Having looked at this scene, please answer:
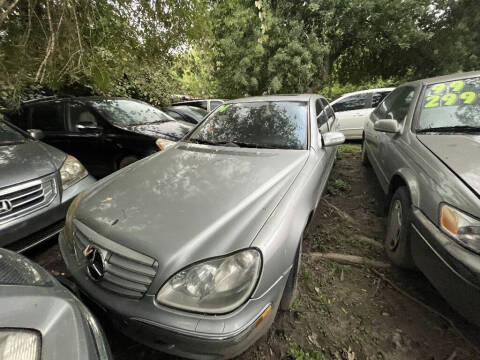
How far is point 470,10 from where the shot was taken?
886 cm

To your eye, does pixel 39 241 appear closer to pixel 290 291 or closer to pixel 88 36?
pixel 290 291

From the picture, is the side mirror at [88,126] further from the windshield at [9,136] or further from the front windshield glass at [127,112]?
the windshield at [9,136]

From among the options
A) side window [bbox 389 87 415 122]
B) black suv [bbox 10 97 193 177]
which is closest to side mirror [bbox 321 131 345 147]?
side window [bbox 389 87 415 122]

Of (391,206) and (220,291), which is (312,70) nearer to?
(391,206)

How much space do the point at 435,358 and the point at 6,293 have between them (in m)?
2.18

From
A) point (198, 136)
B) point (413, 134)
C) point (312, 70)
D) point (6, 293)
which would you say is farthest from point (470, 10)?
point (6, 293)

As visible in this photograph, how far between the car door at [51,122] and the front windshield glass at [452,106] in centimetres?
470

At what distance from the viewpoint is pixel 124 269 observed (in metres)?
1.23

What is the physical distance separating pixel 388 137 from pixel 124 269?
2.75 m

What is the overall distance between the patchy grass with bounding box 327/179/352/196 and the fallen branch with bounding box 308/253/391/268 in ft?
4.24

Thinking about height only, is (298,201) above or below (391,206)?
above

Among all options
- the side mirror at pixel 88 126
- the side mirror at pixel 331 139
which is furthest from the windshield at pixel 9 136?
the side mirror at pixel 331 139

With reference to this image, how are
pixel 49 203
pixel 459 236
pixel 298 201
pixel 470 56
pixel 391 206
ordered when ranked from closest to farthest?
1. pixel 459 236
2. pixel 298 201
3. pixel 49 203
4. pixel 391 206
5. pixel 470 56

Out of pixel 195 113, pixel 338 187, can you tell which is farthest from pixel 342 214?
pixel 195 113
